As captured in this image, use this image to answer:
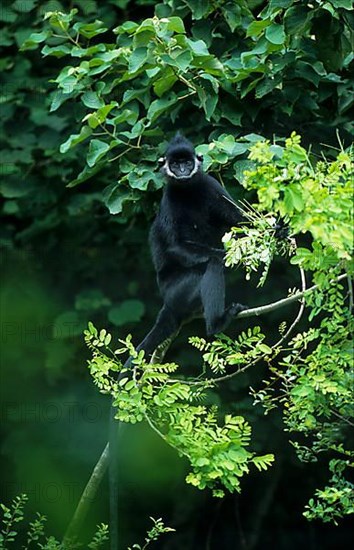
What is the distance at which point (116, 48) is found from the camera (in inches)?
235

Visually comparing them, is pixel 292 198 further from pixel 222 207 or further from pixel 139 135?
pixel 222 207

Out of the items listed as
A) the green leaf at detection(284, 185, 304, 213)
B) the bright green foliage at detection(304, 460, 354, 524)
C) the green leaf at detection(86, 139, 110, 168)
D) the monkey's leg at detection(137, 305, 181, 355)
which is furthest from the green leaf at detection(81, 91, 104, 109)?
the green leaf at detection(284, 185, 304, 213)

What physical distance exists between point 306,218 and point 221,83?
242 centimetres

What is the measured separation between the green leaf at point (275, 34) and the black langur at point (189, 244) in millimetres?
694

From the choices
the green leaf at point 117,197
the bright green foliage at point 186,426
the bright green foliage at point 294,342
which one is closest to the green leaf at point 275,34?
the green leaf at point 117,197

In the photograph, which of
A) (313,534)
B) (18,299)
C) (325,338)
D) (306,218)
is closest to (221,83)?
(325,338)

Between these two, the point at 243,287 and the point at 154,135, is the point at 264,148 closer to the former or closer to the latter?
the point at 154,135

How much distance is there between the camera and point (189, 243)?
592cm

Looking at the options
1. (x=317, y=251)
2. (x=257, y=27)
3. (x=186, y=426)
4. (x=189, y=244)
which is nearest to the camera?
(x=317, y=251)

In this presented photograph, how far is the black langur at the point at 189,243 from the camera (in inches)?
220

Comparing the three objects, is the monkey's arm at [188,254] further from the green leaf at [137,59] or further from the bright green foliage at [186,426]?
the bright green foliage at [186,426]

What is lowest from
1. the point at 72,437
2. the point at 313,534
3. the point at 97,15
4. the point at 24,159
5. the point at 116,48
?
the point at 313,534

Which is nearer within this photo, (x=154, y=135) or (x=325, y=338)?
(x=325, y=338)

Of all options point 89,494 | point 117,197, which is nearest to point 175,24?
point 117,197
